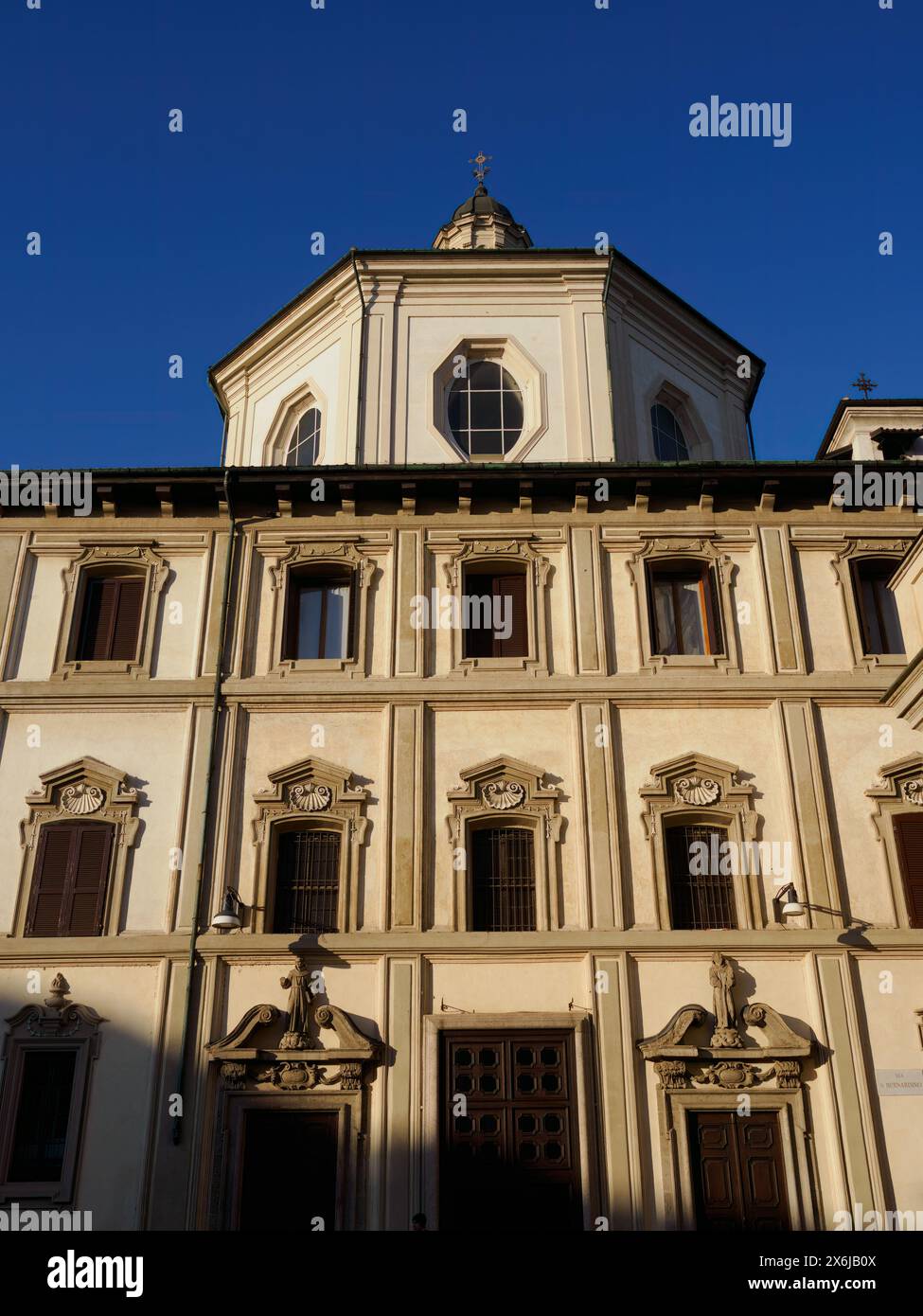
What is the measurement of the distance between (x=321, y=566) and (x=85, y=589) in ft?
12.6

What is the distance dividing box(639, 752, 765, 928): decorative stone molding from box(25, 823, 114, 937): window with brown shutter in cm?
781

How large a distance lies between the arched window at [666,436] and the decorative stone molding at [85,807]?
1192 cm

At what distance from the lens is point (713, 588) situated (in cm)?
2041

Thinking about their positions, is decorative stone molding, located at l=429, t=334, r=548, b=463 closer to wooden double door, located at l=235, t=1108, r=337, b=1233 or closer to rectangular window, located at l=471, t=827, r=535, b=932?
rectangular window, located at l=471, t=827, r=535, b=932

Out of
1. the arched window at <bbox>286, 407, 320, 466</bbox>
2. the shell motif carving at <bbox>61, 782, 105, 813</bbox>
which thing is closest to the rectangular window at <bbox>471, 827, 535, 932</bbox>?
the shell motif carving at <bbox>61, 782, 105, 813</bbox>

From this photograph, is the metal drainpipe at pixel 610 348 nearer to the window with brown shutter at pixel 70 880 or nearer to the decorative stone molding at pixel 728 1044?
the decorative stone molding at pixel 728 1044

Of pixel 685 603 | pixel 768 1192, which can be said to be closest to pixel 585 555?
pixel 685 603

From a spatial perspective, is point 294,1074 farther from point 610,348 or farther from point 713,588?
point 610,348

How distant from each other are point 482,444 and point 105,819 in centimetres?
984

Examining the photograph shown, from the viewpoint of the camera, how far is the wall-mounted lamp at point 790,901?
17219 millimetres

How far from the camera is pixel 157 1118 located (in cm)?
1628

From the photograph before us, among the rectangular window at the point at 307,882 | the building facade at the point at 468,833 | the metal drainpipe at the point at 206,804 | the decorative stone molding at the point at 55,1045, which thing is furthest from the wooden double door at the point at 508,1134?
the decorative stone molding at the point at 55,1045

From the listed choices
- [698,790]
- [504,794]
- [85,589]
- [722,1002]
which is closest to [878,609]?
[698,790]

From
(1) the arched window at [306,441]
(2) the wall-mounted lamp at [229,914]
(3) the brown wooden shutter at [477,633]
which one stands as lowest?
(2) the wall-mounted lamp at [229,914]
